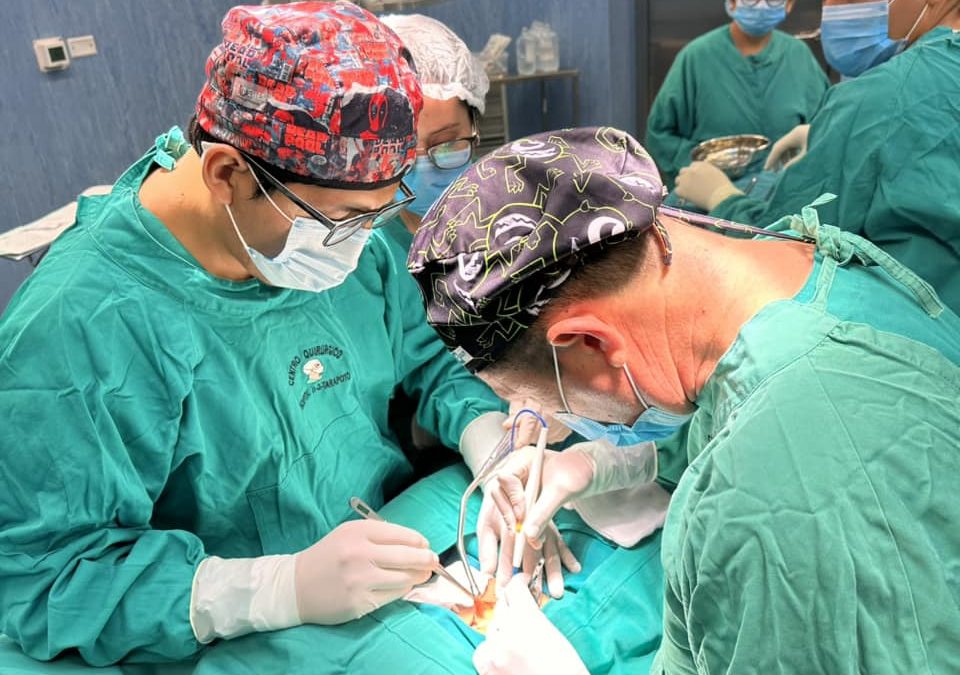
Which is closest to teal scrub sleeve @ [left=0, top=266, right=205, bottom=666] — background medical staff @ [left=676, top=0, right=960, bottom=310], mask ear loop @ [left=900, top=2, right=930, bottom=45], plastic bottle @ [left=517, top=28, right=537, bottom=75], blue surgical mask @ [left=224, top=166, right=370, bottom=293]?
blue surgical mask @ [left=224, top=166, right=370, bottom=293]

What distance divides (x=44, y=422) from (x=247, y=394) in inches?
14.6

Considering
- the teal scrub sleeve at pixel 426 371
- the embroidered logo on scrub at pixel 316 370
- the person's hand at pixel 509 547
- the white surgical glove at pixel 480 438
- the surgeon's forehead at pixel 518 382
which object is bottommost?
the person's hand at pixel 509 547

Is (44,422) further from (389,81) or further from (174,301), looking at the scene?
(389,81)

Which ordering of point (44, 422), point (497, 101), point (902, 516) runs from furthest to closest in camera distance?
point (497, 101)
point (44, 422)
point (902, 516)

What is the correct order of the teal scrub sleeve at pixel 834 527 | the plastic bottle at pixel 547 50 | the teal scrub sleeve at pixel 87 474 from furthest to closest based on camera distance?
1. the plastic bottle at pixel 547 50
2. the teal scrub sleeve at pixel 87 474
3. the teal scrub sleeve at pixel 834 527

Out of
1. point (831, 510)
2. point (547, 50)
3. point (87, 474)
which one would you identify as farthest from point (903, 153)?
point (547, 50)

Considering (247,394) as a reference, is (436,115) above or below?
above

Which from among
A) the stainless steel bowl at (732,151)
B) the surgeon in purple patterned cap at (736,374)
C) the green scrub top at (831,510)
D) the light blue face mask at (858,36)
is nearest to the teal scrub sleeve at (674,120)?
the stainless steel bowl at (732,151)

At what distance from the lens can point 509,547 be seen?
171 cm

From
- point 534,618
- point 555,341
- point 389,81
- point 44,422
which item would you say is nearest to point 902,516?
point 555,341

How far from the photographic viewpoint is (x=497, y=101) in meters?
4.17

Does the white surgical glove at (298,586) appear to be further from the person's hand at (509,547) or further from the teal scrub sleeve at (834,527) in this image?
the teal scrub sleeve at (834,527)

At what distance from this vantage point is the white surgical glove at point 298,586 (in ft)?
4.83

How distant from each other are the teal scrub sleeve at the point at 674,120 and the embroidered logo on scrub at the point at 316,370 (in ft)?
7.82
